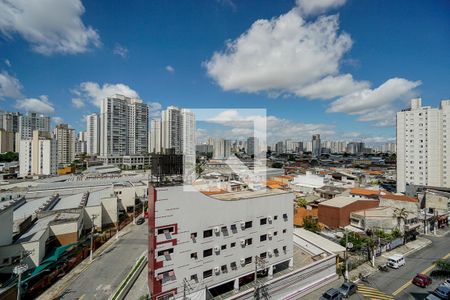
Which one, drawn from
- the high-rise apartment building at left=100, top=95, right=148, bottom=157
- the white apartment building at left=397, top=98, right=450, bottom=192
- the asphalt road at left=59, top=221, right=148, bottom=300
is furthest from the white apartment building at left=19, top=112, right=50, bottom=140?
the white apartment building at left=397, top=98, right=450, bottom=192

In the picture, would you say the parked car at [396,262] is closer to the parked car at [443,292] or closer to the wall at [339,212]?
the parked car at [443,292]

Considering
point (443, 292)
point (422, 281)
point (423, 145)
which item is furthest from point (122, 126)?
point (423, 145)

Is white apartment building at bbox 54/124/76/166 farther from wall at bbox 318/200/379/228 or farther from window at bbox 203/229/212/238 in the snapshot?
wall at bbox 318/200/379/228

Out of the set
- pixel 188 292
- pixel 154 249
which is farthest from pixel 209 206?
pixel 188 292

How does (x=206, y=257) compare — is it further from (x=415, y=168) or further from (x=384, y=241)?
(x=415, y=168)

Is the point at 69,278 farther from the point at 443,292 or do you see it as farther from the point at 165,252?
the point at 443,292

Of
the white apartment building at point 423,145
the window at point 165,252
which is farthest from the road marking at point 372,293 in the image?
the white apartment building at point 423,145
